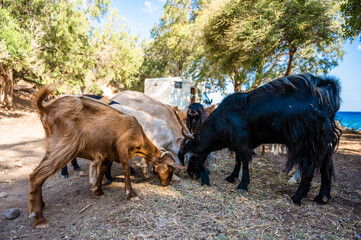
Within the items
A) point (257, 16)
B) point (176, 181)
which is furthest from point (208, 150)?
point (257, 16)

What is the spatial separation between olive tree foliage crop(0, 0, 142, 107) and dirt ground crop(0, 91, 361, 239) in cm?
844

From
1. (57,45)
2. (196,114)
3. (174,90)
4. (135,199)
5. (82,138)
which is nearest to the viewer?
(82,138)

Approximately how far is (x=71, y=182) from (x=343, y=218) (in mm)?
5121

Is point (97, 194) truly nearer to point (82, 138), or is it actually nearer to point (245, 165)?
point (82, 138)

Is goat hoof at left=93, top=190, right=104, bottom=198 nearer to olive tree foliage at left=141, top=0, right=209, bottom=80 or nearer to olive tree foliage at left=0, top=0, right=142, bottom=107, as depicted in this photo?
olive tree foliage at left=0, top=0, right=142, bottom=107

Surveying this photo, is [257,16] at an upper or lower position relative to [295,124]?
upper

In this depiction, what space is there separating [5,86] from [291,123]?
750 inches

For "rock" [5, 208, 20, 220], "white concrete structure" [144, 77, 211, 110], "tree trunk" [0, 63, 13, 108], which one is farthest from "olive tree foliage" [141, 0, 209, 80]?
"rock" [5, 208, 20, 220]

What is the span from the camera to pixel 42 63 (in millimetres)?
13758

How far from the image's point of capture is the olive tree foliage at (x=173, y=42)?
20406 millimetres

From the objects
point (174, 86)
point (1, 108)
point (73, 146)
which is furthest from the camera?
point (174, 86)

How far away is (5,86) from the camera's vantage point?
1549 cm

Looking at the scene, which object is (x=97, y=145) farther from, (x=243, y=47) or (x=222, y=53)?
(x=222, y=53)

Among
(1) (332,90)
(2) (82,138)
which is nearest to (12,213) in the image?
(2) (82,138)
